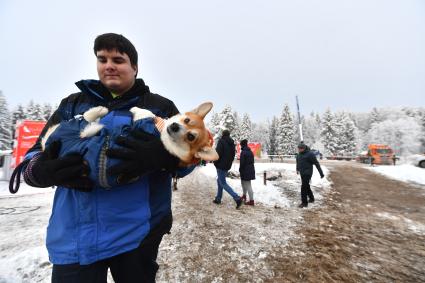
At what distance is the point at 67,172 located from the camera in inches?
55.5

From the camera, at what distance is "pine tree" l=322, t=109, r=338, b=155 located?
55.7 meters

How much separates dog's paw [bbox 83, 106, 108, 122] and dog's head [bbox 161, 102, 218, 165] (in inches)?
18.2

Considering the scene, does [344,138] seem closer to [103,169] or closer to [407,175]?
[407,175]

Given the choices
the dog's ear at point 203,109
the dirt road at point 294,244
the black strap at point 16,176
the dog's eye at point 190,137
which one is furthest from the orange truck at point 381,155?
the black strap at point 16,176

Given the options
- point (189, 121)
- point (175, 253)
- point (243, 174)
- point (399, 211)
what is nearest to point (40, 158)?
point (189, 121)

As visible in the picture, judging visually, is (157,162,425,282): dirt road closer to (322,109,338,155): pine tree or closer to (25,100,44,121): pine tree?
(322,109,338,155): pine tree

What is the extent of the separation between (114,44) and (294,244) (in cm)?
515

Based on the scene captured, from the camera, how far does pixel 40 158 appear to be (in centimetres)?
156

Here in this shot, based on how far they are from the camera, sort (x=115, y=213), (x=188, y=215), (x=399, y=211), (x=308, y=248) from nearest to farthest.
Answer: (x=115, y=213) < (x=308, y=248) < (x=188, y=215) < (x=399, y=211)

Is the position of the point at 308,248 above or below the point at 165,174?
below

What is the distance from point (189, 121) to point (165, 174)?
47 centimetres

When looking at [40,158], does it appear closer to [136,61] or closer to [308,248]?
[136,61]

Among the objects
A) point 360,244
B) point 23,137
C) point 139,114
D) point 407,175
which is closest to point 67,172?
point 139,114

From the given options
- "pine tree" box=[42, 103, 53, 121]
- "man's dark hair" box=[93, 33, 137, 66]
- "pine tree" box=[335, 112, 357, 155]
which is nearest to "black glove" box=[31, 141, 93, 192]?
"man's dark hair" box=[93, 33, 137, 66]
